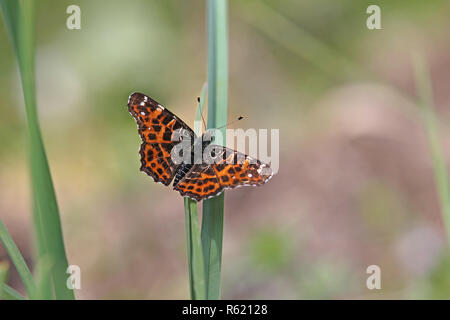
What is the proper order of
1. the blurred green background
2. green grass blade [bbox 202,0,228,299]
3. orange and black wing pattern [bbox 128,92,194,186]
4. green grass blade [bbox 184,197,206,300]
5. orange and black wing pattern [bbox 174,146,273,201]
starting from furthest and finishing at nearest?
the blurred green background, orange and black wing pattern [bbox 128,92,194,186], orange and black wing pattern [bbox 174,146,273,201], green grass blade [bbox 202,0,228,299], green grass blade [bbox 184,197,206,300]

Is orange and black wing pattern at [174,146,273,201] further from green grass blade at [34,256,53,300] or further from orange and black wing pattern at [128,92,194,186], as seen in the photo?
green grass blade at [34,256,53,300]

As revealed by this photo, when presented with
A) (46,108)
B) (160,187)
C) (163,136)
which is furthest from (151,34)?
(163,136)

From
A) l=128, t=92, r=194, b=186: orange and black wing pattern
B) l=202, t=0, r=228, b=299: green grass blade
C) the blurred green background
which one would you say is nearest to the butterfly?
l=128, t=92, r=194, b=186: orange and black wing pattern

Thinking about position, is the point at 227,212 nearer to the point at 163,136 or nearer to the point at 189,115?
the point at 189,115

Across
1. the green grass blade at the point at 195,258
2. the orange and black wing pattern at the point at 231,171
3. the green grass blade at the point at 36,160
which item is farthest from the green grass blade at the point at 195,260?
the orange and black wing pattern at the point at 231,171

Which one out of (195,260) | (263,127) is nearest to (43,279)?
(195,260)
